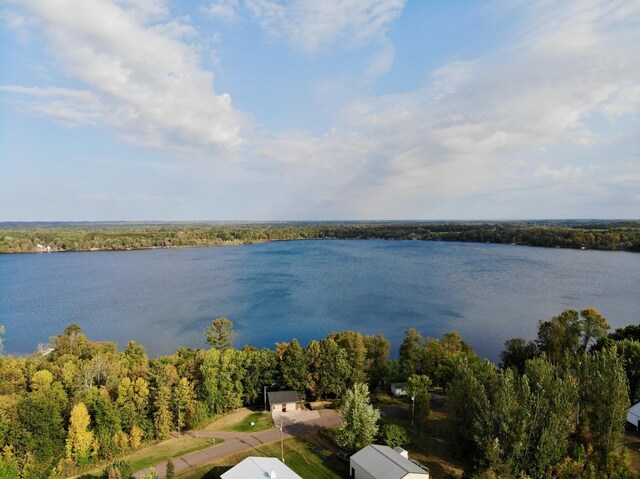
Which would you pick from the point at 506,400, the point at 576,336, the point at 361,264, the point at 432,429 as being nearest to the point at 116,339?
the point at 432,429

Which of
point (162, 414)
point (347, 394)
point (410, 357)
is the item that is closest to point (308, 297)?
point (410, 357)

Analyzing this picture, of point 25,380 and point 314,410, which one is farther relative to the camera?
point 314,410

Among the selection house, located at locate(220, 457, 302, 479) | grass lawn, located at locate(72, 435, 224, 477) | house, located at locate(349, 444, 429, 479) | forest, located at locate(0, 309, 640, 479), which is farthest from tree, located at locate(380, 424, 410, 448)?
grass lawn, located at locate(72, 435, 224, 477)

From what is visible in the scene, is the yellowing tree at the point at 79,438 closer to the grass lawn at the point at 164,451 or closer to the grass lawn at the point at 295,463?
the grass lawn at the point at 164,451

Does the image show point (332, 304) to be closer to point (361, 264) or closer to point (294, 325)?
point (294, 325)

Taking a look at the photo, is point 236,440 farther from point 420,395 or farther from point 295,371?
point 420,395

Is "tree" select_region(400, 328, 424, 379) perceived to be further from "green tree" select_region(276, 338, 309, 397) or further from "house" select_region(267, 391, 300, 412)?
"house" select_region(267, 391, 300, 412)
